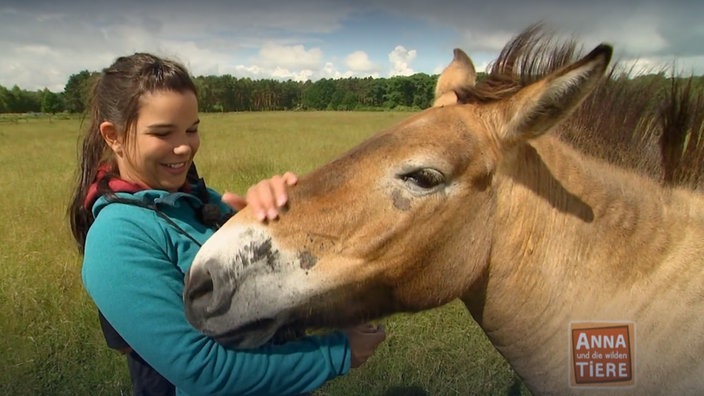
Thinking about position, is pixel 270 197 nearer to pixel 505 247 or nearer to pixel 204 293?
pixel 204 293

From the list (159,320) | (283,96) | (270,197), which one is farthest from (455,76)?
(283,96)

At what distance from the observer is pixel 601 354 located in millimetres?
2209

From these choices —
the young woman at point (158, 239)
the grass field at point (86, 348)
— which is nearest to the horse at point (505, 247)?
the young woman at point (158, 239)

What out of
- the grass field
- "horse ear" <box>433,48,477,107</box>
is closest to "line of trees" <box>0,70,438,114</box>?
the grass field

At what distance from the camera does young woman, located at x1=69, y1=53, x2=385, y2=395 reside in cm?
178

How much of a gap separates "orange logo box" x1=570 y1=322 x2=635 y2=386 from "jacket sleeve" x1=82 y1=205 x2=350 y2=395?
122 cm

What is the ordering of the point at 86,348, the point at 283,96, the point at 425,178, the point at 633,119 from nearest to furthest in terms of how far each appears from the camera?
1. the point at 425,178
2. the point at 633,119
3. the point at 86,348
4. the point at 283,96

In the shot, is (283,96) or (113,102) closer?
(113,102)

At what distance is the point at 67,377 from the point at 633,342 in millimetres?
4525

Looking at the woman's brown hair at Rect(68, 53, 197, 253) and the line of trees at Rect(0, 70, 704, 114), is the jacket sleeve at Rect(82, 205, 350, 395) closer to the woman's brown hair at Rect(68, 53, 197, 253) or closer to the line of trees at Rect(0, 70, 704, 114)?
the woman's brown hair at Rect(68, 53, 197, 253)

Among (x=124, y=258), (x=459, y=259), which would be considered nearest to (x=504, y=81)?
(x=459, y=259)

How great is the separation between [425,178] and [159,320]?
1159mm

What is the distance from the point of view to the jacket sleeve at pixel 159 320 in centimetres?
176

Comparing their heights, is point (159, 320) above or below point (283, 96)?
below
